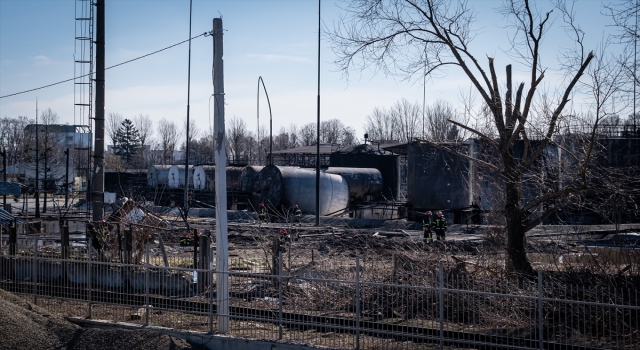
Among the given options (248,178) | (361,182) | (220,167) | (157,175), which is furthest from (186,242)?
(157,175)

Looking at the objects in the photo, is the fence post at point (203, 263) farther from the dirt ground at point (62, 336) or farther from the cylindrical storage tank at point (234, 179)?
the cylindrical storage tank at point (234, 179)

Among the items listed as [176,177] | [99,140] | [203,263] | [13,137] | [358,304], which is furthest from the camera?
[13,137]

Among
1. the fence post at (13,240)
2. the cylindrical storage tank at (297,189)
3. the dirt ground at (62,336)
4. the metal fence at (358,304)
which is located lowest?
the dirt ground at (62,336)

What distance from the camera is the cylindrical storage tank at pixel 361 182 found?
4253 centimetres

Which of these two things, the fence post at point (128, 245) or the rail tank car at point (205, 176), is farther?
the rail tank car at point (205, 176)

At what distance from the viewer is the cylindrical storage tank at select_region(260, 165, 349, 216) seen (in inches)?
1490

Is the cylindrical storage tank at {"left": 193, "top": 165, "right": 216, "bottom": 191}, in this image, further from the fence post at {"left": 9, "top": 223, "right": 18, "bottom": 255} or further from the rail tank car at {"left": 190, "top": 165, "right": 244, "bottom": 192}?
the fence post at {"left": 9, "top": 223, "right": 18, "bottom": 255}

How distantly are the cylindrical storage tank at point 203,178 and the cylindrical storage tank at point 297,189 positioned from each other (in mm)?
14733

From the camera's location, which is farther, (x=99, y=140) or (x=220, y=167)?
(x=99, y=140)

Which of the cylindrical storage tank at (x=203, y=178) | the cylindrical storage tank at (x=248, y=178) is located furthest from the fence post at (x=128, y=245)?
the cylindrical storage tank at (x=203, y=178)

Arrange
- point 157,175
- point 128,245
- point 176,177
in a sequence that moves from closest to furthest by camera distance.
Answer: point 128,245, point 176,177, point 157,175

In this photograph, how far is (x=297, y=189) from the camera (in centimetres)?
3812

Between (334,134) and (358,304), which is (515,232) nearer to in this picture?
(358,304)

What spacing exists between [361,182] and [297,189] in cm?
701
